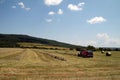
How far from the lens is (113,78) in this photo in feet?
48.4

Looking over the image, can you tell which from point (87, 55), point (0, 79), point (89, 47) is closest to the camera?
point (0, 79)

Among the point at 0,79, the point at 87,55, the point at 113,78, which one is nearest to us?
the point at 0,79

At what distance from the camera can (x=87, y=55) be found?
48719mm

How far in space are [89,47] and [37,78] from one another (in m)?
110

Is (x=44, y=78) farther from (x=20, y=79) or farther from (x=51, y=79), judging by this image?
(x=20, y=79)

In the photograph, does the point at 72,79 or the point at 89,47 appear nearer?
the point at 72,79

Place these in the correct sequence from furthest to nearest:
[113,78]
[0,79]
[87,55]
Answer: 1. [87,55]
2. [113,78]
3. [0,79]

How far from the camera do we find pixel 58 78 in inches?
571

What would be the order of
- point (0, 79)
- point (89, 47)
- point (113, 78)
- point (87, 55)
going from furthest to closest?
point (89, 47)
point (87, 55)
point (113, 78)
point (0, 79)

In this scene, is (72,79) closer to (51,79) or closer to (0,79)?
(51,79)

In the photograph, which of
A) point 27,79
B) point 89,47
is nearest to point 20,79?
point 27,79

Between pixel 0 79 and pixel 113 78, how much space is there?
7.28 meters

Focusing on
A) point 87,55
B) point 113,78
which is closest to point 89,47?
point 87,55

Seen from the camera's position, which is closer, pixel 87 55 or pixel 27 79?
pixel 27 79
